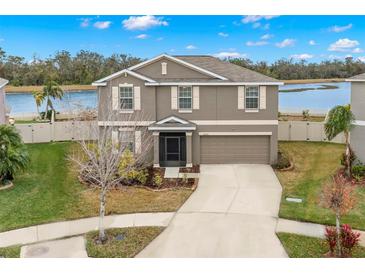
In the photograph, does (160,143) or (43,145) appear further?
(43,145)

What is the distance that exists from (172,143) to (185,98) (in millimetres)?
2596

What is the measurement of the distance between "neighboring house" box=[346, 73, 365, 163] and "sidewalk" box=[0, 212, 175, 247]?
413 inches

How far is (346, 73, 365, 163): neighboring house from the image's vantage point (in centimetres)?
1945

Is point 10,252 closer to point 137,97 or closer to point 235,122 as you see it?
point 137,97

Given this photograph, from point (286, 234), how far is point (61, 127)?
2026 cm

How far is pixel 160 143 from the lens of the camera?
22297 mm

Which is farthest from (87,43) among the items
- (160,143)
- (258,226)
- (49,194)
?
(258,226)

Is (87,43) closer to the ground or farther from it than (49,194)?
farther from it

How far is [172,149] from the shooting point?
883 inches

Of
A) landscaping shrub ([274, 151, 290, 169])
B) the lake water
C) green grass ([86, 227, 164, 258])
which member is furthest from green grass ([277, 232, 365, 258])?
the lake water

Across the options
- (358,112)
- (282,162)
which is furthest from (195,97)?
(358,112)
